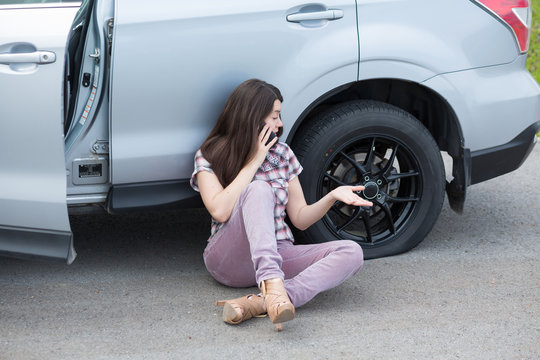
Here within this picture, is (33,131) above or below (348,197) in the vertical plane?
above

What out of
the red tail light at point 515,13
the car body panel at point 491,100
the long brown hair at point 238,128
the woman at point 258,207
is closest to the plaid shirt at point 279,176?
the woman at point 258,207

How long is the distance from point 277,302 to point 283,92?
1.08m

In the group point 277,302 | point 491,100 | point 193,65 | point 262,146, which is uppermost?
point 193,65

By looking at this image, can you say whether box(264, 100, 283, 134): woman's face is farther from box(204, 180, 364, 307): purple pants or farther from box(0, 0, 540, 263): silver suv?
box(204, 180, 364, 307): purple pants

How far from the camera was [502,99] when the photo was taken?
14.0 feet

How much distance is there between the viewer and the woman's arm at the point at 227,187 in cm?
377

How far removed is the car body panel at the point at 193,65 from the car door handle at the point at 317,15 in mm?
23

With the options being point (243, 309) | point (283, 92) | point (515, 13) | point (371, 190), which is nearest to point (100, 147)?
point (283, 92)

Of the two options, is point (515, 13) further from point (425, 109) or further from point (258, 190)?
point (258, 190)

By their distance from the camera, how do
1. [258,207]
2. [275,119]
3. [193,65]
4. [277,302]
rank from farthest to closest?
[275,119]
[193,65]
[258,207]
[277,302]

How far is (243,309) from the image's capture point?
140 inches

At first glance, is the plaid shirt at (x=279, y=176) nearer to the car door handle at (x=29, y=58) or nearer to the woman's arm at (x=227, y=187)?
the woman's arm at (x=227, y=187)

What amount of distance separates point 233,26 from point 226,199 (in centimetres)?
79

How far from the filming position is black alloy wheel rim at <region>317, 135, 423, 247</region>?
13.9 feet
